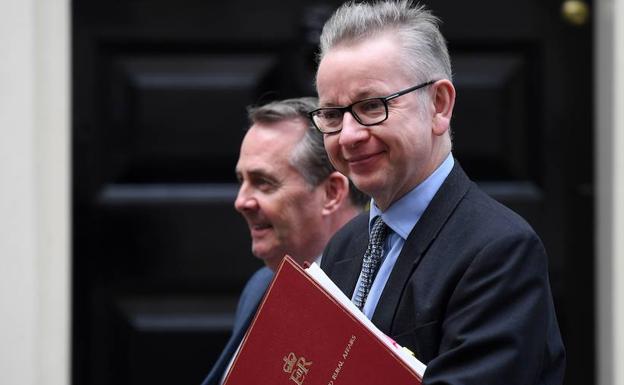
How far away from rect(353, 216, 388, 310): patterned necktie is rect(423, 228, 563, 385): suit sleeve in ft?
0.68

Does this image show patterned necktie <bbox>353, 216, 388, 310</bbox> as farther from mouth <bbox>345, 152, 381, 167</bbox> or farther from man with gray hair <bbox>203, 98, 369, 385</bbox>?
man with gray hair <bbox>203, 98, 369, 385</bbox>

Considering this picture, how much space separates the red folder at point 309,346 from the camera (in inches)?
59.4

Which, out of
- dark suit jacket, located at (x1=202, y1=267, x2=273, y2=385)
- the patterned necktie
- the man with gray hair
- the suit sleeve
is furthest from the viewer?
the man with gray hair

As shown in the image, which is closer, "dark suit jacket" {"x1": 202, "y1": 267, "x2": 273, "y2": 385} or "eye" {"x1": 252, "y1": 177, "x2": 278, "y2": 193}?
"dark suit jacket" {"x1": 202, "y1": 267, "x2": 273, "y2": 385}

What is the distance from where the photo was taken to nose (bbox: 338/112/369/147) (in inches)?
63.9

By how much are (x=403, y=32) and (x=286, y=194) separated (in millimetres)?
1024

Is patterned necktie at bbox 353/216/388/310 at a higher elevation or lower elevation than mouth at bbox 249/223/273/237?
higher

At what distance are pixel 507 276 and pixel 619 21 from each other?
220cm

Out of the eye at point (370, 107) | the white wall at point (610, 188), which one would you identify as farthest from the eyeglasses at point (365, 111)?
the white wall at point (610, 188)
